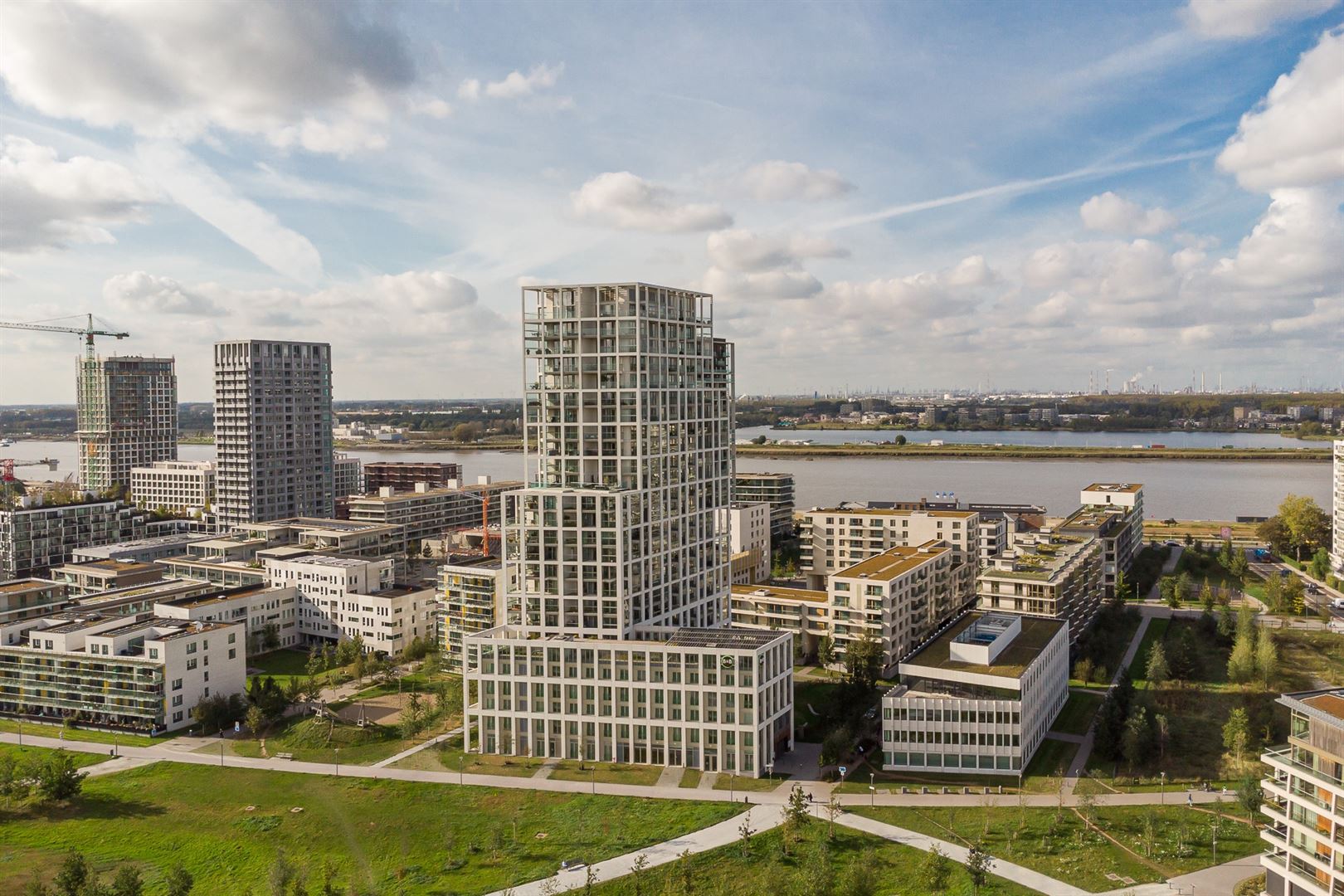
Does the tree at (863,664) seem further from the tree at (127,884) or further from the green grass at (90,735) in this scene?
the green grass at (90,735)

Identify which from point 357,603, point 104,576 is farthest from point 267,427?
point 357,603

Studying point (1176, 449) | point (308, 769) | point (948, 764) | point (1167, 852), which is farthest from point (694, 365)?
point (1176, 449)

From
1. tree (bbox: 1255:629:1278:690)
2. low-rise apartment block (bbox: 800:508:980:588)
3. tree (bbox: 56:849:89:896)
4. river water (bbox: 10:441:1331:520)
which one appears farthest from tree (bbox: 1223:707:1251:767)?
river water (bbox: 10:441:1331:520)

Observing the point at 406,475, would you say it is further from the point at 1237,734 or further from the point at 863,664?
the point at 1237,734

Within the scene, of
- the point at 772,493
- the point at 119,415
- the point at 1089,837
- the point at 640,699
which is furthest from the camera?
the point at 119,415

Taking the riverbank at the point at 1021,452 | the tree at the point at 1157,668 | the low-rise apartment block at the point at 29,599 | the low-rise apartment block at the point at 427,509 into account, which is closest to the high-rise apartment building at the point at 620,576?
the tree at the point at 1157,668
